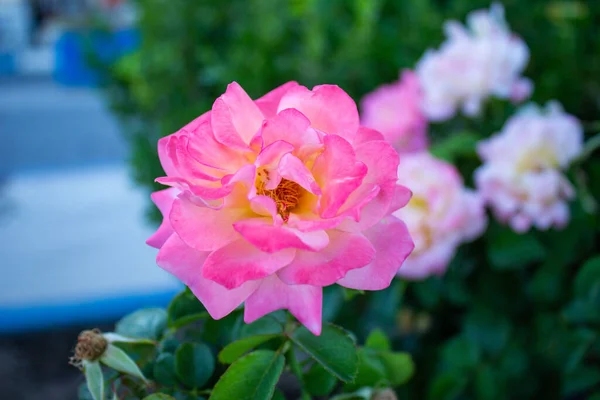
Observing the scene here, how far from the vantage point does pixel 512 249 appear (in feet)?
2.62

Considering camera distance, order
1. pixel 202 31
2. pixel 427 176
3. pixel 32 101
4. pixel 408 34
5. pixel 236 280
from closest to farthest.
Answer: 1. pixel 236 280
2. pixel 427 176
3. pixel 408 34
4. pixel 202 31
5. pixel 32 101

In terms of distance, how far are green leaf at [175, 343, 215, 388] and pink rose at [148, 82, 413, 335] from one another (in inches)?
3.2

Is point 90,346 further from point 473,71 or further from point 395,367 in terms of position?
point 473,71

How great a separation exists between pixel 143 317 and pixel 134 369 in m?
0.07

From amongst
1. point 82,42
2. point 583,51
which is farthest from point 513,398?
point 82,42

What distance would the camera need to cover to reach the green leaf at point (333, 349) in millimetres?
351

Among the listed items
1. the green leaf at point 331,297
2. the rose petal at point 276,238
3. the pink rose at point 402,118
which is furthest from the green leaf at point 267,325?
the pink rose at point 402,118

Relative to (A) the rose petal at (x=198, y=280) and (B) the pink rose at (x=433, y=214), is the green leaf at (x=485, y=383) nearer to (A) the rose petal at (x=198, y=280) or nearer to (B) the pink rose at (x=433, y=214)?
(B) the pink rose at (x=433, y=214)

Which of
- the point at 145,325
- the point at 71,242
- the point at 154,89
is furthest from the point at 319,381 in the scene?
the point at 71,242

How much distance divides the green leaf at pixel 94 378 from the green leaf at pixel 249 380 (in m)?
0.06

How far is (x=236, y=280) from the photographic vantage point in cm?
30

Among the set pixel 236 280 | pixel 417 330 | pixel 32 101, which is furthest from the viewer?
pixel 32 101

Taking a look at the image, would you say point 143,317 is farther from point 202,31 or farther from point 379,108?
point 202,31

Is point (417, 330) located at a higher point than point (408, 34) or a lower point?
lower
